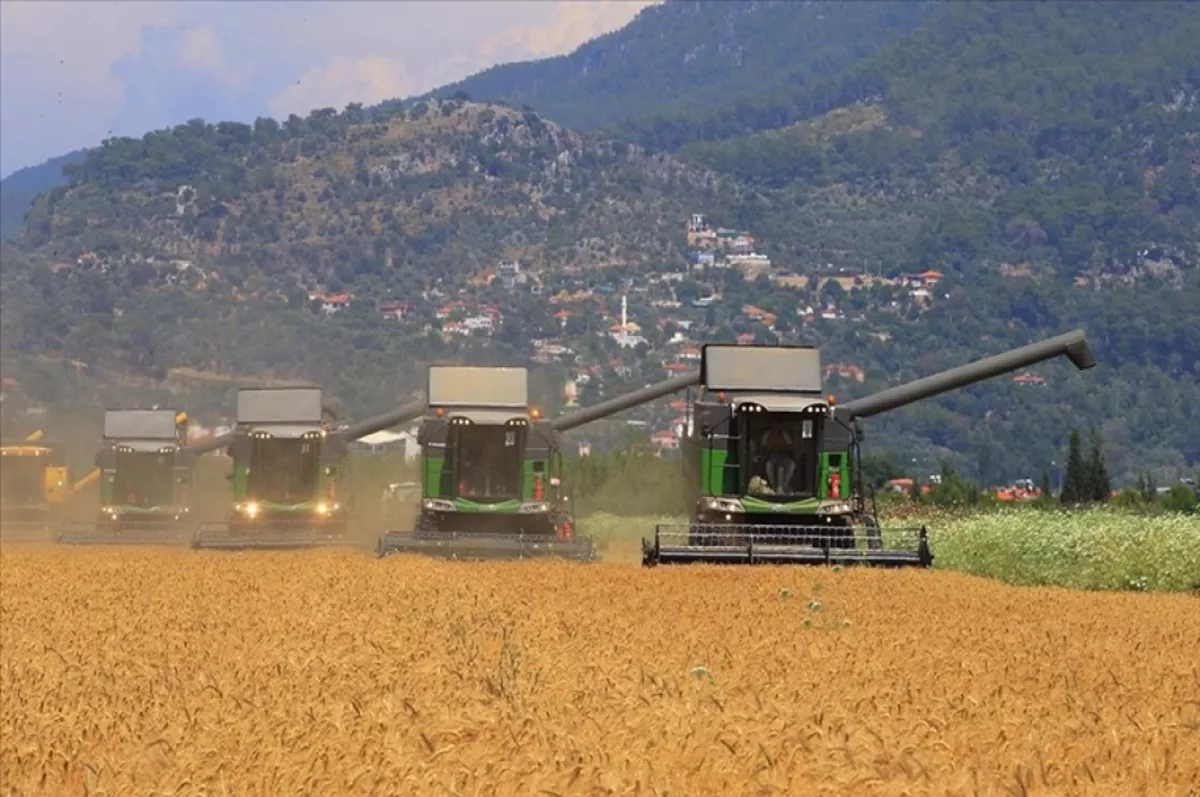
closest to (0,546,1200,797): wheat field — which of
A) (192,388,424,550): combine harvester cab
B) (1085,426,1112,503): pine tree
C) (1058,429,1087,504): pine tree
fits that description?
(192,388,424,550): combine harvester cab

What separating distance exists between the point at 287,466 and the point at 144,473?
249 inches

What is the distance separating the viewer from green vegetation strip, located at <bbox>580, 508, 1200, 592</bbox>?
26125mm

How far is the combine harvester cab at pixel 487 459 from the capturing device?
119 feet

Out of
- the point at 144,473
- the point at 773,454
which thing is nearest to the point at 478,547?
the point at 773,454

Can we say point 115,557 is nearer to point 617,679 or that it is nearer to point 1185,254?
point 617,679

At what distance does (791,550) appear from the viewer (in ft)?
95.1

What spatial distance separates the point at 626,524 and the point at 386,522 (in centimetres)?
718

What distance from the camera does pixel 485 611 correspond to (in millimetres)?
16844

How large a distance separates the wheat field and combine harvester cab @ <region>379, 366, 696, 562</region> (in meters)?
14.7

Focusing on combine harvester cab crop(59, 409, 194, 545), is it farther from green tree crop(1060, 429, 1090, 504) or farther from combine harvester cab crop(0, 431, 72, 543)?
green tree crop(1060, 429, 1090, 504)

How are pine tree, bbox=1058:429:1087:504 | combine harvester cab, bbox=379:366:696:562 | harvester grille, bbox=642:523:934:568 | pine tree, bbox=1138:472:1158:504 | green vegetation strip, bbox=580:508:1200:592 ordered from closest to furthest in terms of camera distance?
green vegetation strip, bbox=580:508:1200:592
harvester grille, bbox=642:523:934:568
combine harvester cab, bbox=379:366:696:562
pine tree, bbox=1138:472:1158:504
pine tree, bbox=1058:429:1087:504

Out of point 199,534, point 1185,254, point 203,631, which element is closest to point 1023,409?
point 1185,254

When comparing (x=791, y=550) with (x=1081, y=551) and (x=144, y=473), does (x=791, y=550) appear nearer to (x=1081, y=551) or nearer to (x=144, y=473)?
(x=1081, y=551)

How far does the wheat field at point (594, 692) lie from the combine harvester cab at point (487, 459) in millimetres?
14689
